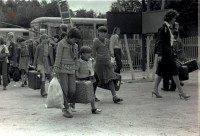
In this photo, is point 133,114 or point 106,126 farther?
point 133,114

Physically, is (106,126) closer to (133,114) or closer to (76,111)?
(133,114)

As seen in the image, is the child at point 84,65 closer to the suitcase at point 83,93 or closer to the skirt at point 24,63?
the suitcase at point 83,93

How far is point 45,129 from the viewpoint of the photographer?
6.44m

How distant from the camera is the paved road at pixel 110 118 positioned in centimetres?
623

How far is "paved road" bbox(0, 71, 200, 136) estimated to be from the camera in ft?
20.5

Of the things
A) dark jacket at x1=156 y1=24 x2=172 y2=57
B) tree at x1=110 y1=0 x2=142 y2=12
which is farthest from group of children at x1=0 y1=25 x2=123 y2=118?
tree at x1=110 y1=0 x2=142 y2=12

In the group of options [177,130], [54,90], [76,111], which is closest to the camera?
[177,130]

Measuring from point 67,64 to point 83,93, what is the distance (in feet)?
2.14

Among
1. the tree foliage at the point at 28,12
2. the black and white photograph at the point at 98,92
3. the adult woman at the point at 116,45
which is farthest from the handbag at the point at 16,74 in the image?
the tree foliage at the point at 28,12

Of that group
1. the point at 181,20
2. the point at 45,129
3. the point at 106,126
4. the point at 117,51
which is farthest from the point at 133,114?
the point at 181,20

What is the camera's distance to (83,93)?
25.8 ft

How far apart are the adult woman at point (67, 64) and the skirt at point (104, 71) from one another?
4.95ft

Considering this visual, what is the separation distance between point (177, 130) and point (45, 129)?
2.06 metres

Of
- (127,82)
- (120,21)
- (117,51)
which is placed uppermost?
(120,21)
